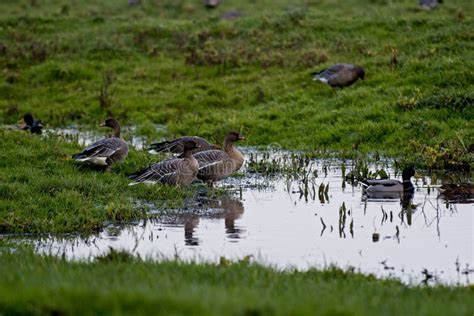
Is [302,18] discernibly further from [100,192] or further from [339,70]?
[100,192]

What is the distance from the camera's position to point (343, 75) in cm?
1966

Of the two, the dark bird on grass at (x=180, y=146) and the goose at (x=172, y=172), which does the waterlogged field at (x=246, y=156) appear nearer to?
the goose at (x=172, y=172)

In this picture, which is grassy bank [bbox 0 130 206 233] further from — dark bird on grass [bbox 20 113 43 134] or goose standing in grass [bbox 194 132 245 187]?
dark bird on grass [bbox 20 113 43 134]

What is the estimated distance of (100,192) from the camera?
1252 cm

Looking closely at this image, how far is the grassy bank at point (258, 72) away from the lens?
17609mm

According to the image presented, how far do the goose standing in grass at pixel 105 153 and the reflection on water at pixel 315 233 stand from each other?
5.79 ft

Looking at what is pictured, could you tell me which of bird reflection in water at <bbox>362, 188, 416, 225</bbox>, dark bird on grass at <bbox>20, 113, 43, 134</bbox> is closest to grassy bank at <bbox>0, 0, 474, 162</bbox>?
dark bird on grass at <bbox>20, 113, 43, 134</bbox>

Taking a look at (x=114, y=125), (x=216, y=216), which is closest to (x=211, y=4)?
(x=114, y=125)

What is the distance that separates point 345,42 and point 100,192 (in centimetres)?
1300

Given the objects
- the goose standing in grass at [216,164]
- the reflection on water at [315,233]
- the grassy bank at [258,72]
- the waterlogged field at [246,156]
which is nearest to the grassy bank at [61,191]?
the waterlogged field at [246,156]

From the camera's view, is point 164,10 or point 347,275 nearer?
point 347,275

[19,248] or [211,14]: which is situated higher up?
[211,14]

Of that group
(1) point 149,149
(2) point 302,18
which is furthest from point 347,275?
(2) point 302,18

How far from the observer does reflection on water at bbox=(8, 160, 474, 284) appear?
9.32 m
